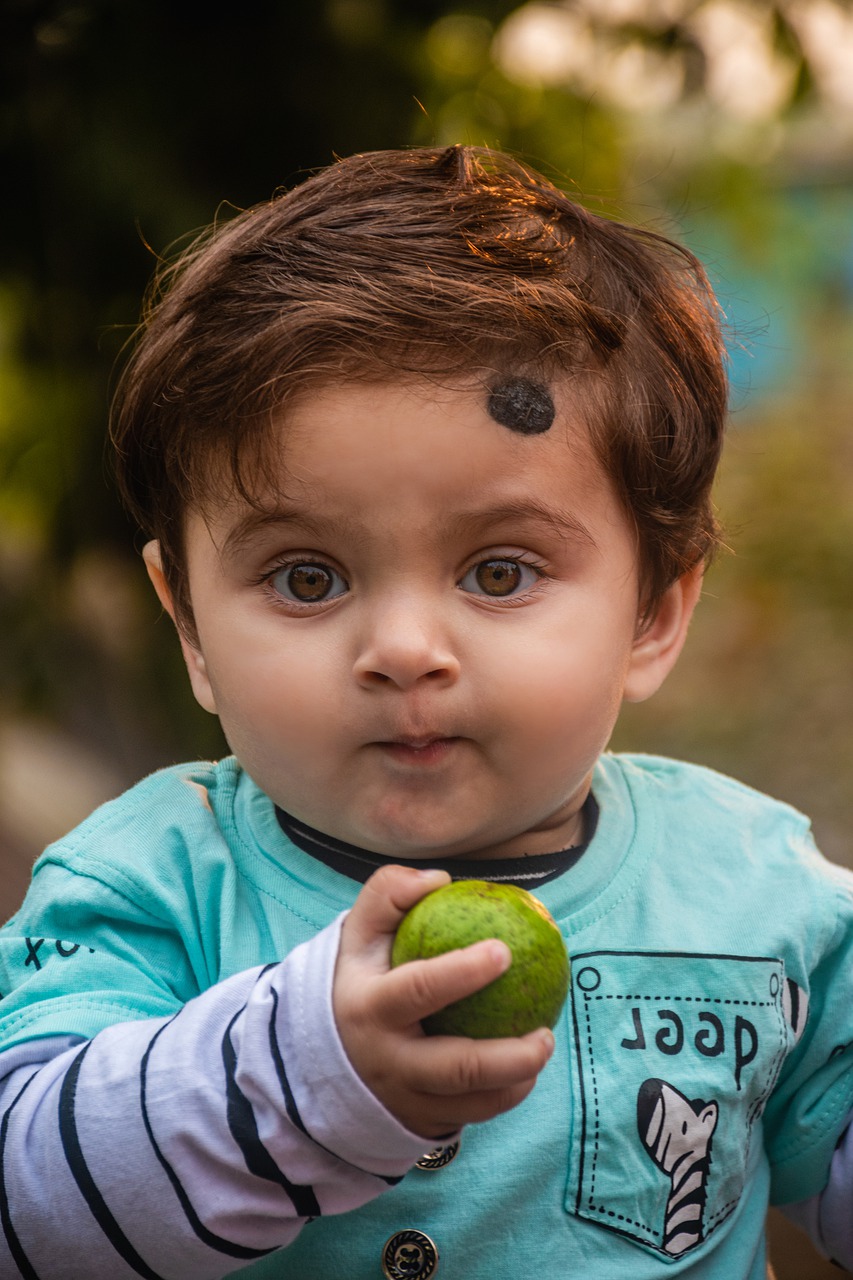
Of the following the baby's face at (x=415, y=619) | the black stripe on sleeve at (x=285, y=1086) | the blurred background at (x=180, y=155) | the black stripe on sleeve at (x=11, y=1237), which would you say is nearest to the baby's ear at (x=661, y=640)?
the baby's face at (x=415, y=619)

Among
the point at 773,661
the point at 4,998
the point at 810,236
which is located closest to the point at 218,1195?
the point at 4,998

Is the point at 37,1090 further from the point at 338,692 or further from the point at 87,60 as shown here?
the point at 87,60

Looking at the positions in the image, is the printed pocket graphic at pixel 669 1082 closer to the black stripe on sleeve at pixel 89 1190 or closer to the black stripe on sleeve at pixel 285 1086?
the black stripe on sleeve at pixel 285 1086

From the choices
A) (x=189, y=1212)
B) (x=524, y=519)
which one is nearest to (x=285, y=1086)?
(x=189, y=1212)

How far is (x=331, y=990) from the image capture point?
46.7 inches

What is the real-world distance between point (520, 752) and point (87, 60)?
6.92 feet

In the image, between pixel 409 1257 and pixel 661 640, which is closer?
pixel 409 1257

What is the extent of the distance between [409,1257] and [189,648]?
767mm

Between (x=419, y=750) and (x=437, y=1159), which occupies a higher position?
(x=419, y=750)

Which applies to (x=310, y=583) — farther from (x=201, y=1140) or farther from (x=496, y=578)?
(x=201, y=1140)

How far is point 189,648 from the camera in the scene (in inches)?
66.4

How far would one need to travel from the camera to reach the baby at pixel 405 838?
123cm

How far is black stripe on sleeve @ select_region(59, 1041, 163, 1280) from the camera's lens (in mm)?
1242

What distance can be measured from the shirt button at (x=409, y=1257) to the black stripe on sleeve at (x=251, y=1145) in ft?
0.74
